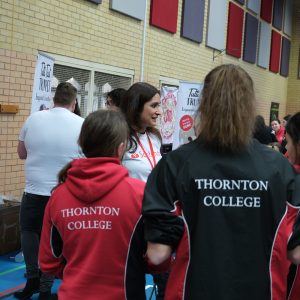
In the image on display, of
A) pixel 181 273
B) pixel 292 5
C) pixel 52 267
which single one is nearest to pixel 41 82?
pixel 52 267

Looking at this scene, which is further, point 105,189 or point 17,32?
point 17,32

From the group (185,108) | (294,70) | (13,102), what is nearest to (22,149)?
(13,102)

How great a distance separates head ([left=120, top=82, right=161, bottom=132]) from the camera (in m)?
3.02

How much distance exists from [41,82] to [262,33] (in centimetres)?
1077

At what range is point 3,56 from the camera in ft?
18.3

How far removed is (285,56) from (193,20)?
741 centimetres

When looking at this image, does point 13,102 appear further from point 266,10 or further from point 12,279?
point 266,10

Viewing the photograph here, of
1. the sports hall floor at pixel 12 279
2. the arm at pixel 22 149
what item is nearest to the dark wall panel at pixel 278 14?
the sports hall floor at pixel 12 279

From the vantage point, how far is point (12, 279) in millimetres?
4477

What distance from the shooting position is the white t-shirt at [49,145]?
3550 mm

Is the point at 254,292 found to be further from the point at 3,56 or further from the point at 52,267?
the point at 3,56

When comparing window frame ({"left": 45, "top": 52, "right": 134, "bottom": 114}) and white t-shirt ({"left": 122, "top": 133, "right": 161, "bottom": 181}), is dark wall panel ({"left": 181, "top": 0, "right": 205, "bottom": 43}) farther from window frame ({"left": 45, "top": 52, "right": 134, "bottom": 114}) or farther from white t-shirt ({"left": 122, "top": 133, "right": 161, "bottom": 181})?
white t-shirt ({"left": 122, "top": 133, "right": 161, "bottom": 181})

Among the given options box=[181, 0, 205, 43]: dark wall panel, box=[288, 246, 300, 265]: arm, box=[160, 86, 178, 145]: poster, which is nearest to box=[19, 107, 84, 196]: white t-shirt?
box=[288, 246, 300, 265]: arm

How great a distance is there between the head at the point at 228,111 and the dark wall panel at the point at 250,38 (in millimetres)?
11628
